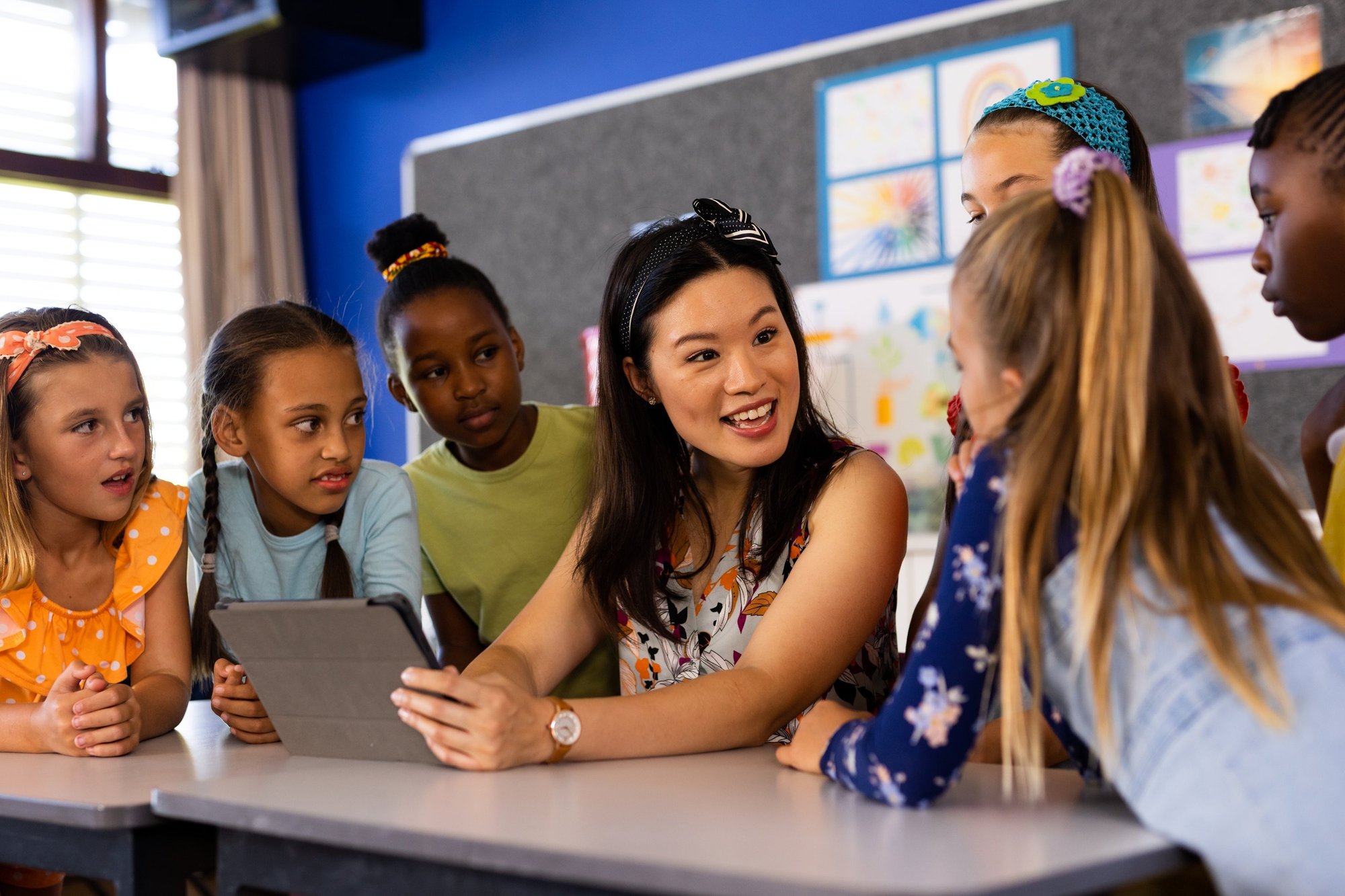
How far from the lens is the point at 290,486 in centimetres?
179

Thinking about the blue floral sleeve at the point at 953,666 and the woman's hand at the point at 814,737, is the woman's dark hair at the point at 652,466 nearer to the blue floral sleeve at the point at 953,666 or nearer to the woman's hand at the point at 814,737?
the woman's hand at the point at 814,737

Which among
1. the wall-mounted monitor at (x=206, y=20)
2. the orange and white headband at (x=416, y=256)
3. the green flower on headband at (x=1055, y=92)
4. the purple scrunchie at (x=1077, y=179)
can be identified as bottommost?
the purple scrunchie at (x=1077, y=179)

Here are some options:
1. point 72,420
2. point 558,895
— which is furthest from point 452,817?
point 72,420

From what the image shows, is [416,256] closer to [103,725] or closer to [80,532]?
[80,532]

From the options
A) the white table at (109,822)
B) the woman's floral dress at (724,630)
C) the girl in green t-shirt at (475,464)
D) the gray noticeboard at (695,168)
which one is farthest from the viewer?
the gray noticeboard at (695,168)

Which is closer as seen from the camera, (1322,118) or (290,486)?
(1322,118)

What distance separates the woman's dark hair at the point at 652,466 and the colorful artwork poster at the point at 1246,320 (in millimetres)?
1220

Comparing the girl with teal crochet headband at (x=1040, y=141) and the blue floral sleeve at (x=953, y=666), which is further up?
the girl with teal crochet headband at (x=1040, y=141)

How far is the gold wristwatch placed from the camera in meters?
1.19

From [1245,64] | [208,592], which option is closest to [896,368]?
[1245,64]

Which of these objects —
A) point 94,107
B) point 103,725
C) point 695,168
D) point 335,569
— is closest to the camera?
point 103,725

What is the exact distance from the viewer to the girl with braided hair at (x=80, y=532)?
5.21 feet

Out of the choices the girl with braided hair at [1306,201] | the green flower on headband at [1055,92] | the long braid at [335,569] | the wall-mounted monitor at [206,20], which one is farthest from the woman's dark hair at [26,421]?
the wall-mounted monitor at [206,20]

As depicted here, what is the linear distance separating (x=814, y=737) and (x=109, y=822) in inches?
23.3
